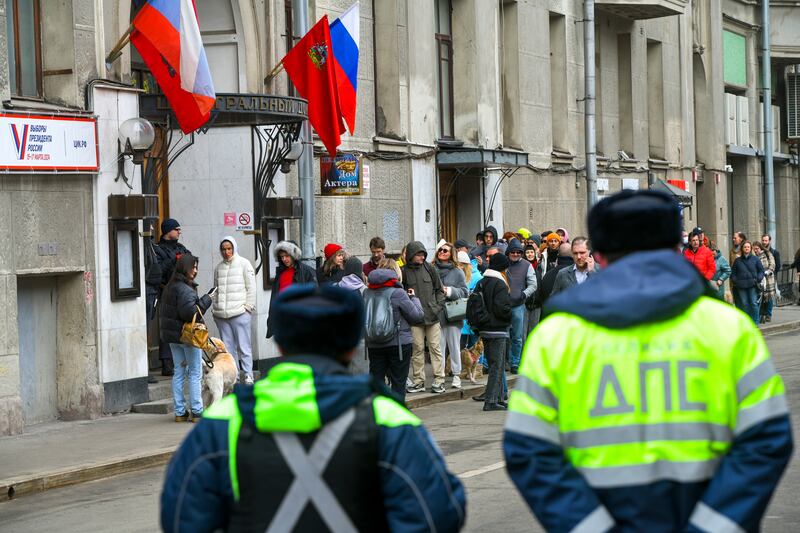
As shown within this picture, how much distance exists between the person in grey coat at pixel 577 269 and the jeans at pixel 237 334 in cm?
347

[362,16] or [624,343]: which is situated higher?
[362,16]

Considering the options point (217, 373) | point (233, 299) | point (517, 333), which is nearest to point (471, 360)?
point (517, 333)

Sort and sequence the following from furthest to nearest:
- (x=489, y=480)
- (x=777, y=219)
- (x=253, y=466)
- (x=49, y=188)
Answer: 1. (x=777, y=219)
2. (x=49, y=188)
3. (x=489, y=480)
4. (x=253, y=466)

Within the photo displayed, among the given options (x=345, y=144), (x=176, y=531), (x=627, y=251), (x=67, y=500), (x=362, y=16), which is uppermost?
(x=362, y=16)

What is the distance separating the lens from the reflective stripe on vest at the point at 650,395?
3855mm

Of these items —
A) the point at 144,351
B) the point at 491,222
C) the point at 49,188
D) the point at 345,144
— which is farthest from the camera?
the point at 491,222

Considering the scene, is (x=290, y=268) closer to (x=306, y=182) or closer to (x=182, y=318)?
(x=306, y=182)

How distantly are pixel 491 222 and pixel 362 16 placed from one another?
5391 millimetres

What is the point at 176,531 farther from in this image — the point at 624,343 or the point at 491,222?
the point at 491,222

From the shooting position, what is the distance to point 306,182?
1702cm

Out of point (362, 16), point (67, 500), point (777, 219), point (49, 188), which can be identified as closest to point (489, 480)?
point (67, 500)

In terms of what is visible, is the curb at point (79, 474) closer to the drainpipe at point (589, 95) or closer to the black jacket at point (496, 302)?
the black jacket at point (496, 302)

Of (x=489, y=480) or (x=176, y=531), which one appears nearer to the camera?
(x=176, y=531)

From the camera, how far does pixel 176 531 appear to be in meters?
3.79
